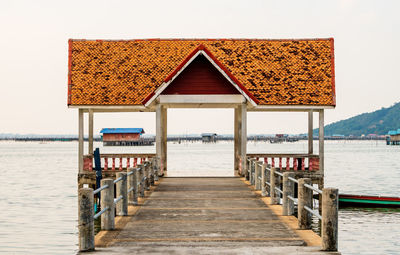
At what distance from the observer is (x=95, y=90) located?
2603cm

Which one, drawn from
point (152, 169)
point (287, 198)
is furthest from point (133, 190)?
point (152, 169)

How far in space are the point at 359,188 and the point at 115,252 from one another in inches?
1600

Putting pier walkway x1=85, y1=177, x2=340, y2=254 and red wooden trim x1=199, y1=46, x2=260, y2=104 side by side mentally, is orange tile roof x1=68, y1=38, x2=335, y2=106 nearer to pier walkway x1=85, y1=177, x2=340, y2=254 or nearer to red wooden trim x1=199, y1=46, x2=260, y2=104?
red wooden trim x1=199, y1=46, x2=260, y2=104

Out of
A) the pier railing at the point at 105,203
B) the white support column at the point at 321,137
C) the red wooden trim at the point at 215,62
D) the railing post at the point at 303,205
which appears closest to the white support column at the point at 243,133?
the red wooden trim at the point at 215,62

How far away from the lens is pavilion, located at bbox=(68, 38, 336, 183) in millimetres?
24219

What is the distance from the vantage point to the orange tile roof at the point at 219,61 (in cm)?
2556

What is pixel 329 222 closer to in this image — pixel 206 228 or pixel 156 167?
pixel 206 228

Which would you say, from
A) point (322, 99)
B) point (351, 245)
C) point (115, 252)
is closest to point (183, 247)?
point (115, 252)

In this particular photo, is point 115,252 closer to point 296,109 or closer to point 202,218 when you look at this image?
point 202,218

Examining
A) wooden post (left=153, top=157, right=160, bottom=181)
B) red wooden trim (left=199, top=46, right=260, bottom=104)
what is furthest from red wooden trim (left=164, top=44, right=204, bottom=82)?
wooden post (left=153, top=157, right=160, bottom=181)

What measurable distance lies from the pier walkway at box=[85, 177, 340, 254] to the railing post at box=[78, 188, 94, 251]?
0.78 ft

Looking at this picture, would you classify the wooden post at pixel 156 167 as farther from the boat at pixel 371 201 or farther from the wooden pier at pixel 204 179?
the boat at pixel 371 201

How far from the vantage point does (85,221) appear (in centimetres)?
995

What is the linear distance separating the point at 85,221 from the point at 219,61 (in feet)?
51.4
